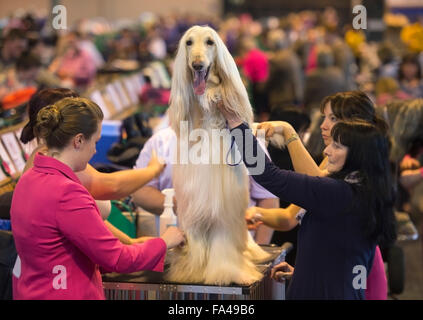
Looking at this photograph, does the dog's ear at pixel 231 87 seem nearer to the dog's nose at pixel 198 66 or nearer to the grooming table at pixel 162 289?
the dog's nose at pixel 198 66

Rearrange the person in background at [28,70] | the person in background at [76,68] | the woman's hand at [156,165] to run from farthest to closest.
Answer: the person in background at [76,68], the person in background at [28,70], the woman's hand at [156,165]

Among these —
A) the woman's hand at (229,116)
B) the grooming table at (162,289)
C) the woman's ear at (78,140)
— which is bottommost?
the grooming table at (162,289)

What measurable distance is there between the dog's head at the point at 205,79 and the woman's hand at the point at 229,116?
0.02 meters

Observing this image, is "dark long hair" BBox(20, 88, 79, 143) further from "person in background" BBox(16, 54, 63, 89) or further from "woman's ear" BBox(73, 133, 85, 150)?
"person in background" BBox(16, 54, 63, 89)

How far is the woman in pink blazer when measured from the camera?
2150 mm

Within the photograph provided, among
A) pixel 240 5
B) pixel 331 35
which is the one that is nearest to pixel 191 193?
pixel 331 35

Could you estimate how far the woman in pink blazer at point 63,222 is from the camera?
215 centimetres

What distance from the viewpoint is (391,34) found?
18828 mm

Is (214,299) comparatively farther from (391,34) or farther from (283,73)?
(391,34)

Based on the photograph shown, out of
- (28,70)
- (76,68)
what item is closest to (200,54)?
(28,70)

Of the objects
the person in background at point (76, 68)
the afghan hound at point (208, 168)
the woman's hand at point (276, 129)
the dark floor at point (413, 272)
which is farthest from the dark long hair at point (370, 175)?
the person in background at point (76, 68)

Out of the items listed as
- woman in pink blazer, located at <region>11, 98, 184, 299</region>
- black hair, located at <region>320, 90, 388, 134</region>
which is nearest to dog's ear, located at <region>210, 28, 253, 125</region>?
black hair, located at <region>320, 90, 388, 134</region>

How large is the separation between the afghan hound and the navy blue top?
0.25m

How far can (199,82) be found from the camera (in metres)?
2.59
